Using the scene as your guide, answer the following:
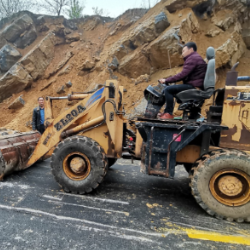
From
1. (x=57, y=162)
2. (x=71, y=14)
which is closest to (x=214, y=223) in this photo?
(x=57, y=162)

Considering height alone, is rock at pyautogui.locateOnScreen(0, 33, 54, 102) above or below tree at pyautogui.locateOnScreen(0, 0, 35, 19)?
below

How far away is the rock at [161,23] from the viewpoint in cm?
944

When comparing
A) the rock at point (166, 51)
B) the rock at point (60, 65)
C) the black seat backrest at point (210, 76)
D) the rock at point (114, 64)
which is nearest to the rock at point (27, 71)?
the rock at point (60, 65)

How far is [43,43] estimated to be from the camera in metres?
11.6

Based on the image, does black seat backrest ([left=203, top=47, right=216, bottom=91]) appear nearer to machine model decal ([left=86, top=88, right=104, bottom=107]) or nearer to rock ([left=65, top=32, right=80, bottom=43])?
machine model decal ([left=86, top=88, right=104, bottom=107])

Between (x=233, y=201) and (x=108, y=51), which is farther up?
(x=108, y=51)

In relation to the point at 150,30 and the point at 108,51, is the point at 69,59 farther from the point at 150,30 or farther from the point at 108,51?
the point at 150,30

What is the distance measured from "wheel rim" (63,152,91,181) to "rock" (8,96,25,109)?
8.68 meters

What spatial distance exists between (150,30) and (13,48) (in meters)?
8.29

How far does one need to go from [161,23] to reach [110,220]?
950cm

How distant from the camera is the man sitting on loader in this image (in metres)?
3.33

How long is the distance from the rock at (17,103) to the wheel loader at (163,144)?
7.19 metres

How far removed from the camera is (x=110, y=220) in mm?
2619

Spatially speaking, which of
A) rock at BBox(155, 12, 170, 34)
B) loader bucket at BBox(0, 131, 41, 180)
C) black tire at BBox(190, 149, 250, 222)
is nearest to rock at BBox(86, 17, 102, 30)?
rock at BBox(155, 12, 170, 34)
